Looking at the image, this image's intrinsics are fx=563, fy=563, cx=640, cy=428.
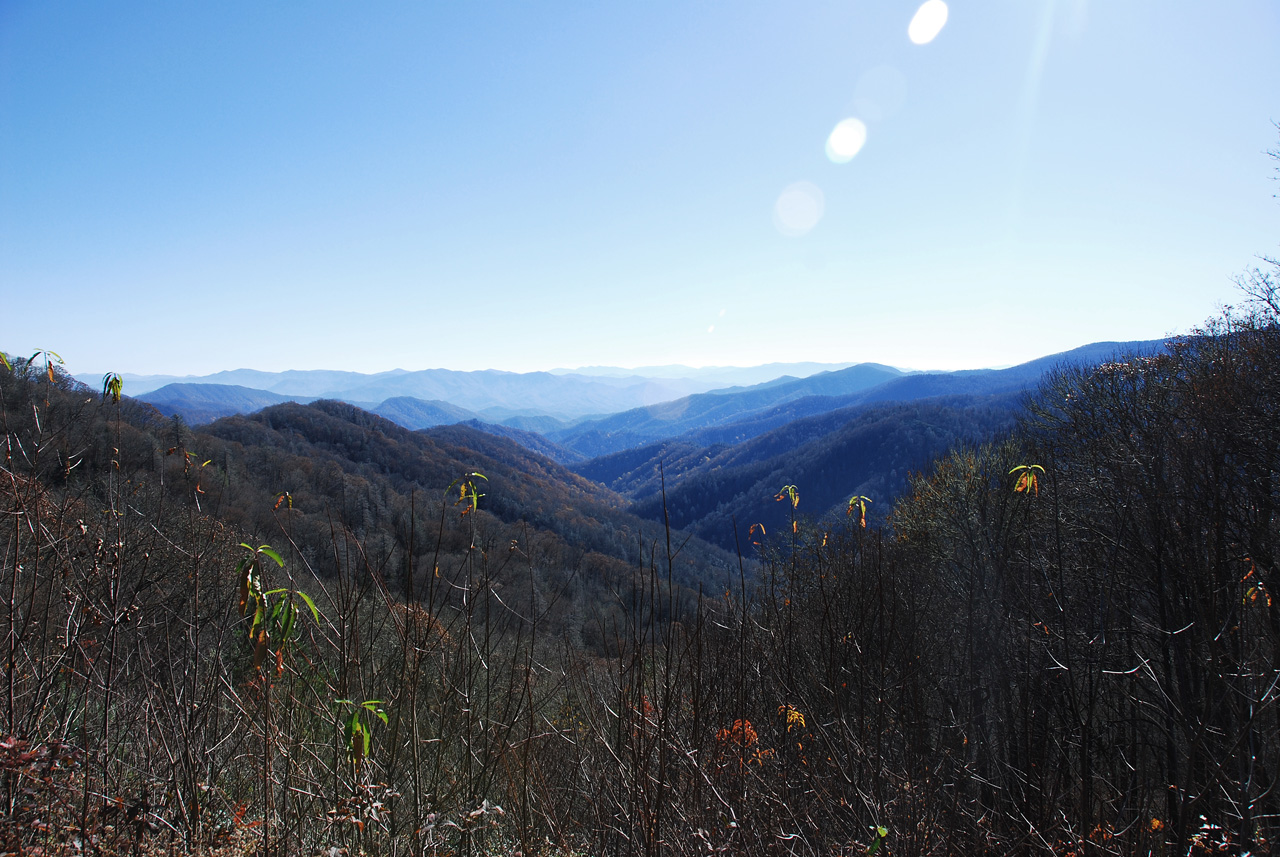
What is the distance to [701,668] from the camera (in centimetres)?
248

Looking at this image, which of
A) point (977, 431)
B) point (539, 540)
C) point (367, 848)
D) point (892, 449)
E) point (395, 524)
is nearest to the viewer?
point (367, 848)

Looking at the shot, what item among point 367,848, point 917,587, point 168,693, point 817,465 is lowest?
point 817,465

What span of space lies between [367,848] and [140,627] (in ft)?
4.45

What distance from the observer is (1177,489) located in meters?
7.56

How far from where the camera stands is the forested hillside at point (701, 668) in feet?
7.30

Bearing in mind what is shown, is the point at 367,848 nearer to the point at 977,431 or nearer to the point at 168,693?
the point at 168,693

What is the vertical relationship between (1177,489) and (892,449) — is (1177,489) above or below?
above

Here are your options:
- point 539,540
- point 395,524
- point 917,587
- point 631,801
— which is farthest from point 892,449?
point 631,801

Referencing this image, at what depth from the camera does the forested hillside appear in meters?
2.22

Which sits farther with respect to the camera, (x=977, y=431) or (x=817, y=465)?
(x=817, y=465)

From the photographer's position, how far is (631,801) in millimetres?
2418

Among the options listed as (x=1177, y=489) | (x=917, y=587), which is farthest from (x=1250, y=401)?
(x=917, y=587)

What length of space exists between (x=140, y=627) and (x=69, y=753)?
0.48 m

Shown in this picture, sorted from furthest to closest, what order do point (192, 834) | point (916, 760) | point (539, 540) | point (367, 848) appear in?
point (539, 540)
point (916, 760)
point (367, 848)
point (192, 834)
